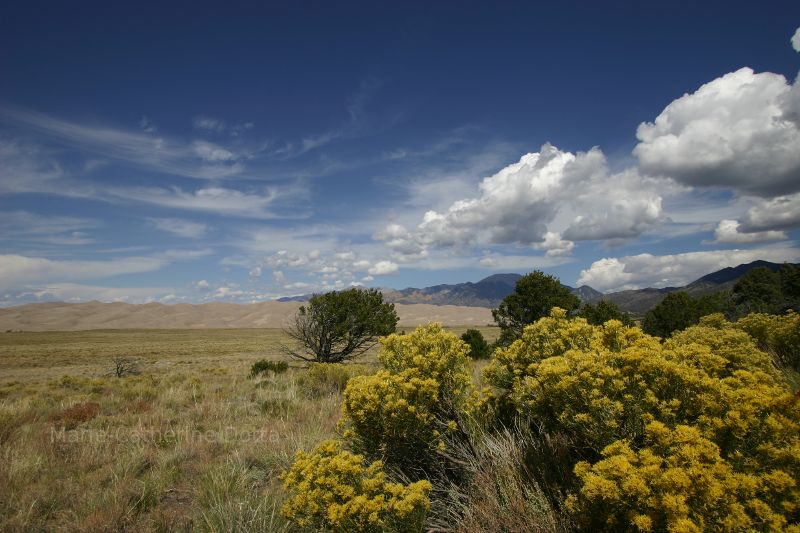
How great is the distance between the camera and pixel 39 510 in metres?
5.12

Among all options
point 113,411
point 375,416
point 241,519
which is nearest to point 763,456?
point 375,416

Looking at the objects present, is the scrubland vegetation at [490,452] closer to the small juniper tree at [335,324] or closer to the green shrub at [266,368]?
the green shrub at [266,368]

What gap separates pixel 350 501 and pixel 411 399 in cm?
141

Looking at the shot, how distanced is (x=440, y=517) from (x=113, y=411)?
11.3m

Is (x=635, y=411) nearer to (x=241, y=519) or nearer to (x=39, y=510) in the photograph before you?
(x=241, y=519)

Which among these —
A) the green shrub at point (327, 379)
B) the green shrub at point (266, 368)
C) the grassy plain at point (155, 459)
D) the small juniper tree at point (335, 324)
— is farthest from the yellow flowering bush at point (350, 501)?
the small juniper tree at point (335, 324)

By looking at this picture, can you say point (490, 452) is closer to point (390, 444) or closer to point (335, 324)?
point (390, 444)

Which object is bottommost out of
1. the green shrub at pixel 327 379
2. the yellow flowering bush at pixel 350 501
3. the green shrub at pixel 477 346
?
the green shrub at pixel 477 346

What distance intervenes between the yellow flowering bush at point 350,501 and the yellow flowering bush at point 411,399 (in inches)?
28.2

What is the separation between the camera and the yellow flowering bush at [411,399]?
4.47m

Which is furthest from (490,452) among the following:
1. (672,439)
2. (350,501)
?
(672,439)

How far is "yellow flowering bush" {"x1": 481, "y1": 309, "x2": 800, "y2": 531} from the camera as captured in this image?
7.72 ft

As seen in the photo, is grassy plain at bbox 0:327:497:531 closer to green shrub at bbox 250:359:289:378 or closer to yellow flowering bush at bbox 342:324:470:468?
yellow flowering bush at bbox 342:324:470:468

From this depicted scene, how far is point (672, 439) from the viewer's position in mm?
2592
